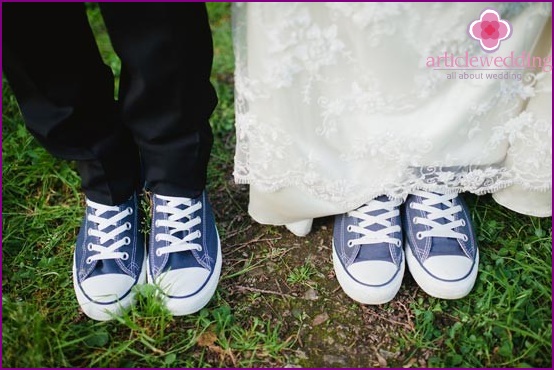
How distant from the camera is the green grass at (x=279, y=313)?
1.20 metres

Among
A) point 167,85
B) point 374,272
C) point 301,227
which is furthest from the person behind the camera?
point 301,227

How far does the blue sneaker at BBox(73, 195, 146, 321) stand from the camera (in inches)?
49.0

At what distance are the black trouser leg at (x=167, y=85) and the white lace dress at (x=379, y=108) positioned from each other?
0.09m

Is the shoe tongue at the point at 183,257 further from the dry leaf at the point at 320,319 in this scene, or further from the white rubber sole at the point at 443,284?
the white rubber sole at the point at 443,284

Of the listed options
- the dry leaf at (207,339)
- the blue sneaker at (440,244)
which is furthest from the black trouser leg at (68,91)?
the blue sneaker at (440,244)

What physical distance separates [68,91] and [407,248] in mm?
834

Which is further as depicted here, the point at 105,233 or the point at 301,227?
the point at 301,227

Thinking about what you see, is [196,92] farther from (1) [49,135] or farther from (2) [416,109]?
(2) [416,109]

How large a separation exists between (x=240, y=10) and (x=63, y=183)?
87 cm

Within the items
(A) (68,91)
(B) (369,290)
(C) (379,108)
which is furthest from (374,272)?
(A) (68,91)

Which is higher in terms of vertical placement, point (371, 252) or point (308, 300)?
point (371, 252)

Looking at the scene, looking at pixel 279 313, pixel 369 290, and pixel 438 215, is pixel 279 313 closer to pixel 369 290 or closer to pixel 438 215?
pixel 369 290

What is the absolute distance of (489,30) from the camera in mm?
1075

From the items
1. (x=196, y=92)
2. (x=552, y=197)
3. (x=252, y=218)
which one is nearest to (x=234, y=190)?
(x=252, y=218)
